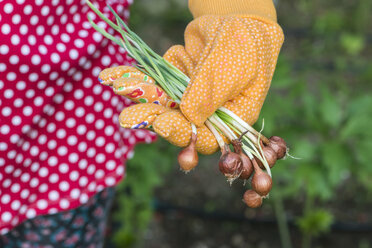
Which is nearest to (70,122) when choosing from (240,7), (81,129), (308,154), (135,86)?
(81,129)

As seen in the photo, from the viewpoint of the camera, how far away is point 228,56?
56 centimetres

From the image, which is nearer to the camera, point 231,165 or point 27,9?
point 231,165

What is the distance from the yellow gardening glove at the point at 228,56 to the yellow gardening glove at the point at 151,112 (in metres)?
0.02

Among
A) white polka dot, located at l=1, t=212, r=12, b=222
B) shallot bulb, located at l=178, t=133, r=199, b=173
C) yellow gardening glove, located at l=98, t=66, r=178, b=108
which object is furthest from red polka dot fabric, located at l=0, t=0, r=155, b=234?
shallot bulb, located at l=178, t=133, r=199, b=173

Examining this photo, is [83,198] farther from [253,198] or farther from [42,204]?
[253,198]

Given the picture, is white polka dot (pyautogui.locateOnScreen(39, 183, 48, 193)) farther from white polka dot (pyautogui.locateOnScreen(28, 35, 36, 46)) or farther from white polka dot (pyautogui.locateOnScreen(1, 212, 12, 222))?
white polka dot (pyautogui.locateOnScreen(28, 35, 36, 46))

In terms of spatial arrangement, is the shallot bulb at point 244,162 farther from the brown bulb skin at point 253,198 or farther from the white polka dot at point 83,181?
the white polka dot at point 83,181

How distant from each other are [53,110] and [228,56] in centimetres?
33

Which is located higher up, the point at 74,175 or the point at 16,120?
the point at 16,120

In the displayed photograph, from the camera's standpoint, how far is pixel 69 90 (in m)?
0.73

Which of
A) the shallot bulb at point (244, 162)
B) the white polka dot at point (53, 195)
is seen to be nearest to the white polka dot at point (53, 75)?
the white polka dot at point (53, 195)

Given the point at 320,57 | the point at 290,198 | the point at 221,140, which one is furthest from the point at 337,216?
the point at 221,140

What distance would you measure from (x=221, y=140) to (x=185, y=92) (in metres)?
0.08

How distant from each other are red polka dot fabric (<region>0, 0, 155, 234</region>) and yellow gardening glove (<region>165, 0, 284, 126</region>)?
0.16m
